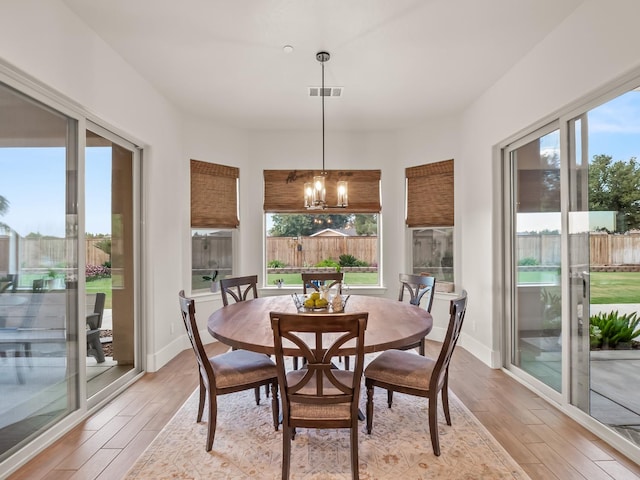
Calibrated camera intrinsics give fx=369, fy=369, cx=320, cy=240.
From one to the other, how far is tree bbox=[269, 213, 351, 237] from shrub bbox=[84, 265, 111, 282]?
2366 millimetres

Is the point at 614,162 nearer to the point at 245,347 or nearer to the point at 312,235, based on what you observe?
the point at 245,347

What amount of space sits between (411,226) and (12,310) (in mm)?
4181

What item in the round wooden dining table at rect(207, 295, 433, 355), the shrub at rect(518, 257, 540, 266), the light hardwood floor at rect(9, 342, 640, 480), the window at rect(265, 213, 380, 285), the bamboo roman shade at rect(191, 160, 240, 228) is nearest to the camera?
the round wooden dining table at rect(207, 295, 433, 355)

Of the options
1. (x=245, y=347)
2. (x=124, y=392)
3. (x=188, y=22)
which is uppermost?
(x=188, y=22)

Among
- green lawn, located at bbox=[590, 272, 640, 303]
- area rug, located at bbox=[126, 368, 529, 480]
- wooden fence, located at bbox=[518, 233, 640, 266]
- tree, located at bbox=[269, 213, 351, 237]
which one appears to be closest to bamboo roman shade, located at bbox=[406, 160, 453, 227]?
tree, located at bbox=[269, 213, 351, 237]

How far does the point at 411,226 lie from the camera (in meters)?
4.98

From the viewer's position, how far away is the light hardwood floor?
2092 millimetres

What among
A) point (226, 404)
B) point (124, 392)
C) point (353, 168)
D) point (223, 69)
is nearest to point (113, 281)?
point (124, 392)

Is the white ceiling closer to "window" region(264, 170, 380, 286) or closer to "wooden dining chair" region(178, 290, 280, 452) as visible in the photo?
"window" region(264, 170, 380, 286)

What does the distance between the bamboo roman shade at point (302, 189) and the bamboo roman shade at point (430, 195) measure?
0.46 metres

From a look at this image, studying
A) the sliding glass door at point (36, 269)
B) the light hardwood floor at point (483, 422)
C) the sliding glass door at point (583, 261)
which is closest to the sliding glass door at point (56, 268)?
the sliding glass door at point (36, 269)

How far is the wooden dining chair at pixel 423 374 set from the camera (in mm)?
2207

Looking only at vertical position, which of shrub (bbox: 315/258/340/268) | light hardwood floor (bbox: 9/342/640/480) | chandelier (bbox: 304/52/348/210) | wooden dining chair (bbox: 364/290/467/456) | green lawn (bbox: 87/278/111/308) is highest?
chandelier (bbox: 304/52/348/210)

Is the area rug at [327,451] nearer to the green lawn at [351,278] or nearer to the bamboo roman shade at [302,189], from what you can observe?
the green lawn at [351,278]
